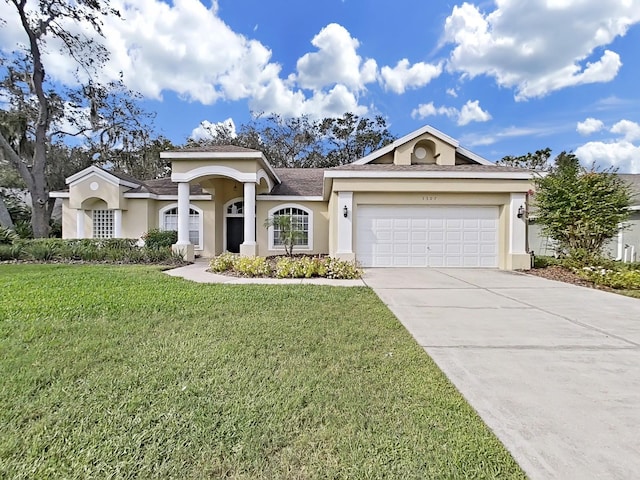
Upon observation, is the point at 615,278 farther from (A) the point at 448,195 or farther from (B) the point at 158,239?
(B) the point at 158,239

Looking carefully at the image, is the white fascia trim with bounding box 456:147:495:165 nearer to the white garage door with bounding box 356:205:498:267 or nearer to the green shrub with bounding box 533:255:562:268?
the white garage door with bounding box 356:205:498:267

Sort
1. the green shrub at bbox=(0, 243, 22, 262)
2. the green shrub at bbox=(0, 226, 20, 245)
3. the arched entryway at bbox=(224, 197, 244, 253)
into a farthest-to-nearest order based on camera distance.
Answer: the arched entryway at bbox=(224, 197, 244, 253) → the green shrub at bbox=(0, 226, 20, 245) → the green shrub at bbox=(0, 243, 22, 262)

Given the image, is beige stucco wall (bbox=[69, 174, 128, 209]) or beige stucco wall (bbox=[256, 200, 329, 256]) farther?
beige stucco wall (bbox=[256, 200, 329, 256])

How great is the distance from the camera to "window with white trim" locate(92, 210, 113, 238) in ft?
54.7

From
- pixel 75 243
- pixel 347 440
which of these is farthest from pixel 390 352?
pixel 75 243

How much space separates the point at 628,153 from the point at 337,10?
20.8 metres

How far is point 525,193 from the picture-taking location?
12289mm

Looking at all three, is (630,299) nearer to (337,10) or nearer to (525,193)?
(525,193)

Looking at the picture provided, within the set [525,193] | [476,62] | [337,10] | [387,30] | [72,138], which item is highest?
[337,10]

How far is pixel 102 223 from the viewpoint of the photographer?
54.9 ft

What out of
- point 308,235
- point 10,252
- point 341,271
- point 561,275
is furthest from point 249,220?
point 561,275

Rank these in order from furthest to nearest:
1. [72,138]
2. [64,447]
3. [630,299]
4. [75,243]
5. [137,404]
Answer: [72,138]
[75,243]
[630,299]
[137,404]
[64,447]

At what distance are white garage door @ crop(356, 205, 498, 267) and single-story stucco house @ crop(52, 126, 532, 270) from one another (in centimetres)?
4

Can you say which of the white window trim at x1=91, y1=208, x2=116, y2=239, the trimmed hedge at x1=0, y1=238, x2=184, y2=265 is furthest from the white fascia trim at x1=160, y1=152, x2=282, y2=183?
the white window trim at x1=91, y1=208, x2=116, y2=239
